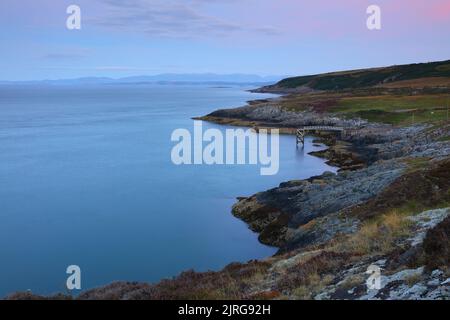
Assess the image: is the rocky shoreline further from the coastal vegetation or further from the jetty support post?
the jetty support post

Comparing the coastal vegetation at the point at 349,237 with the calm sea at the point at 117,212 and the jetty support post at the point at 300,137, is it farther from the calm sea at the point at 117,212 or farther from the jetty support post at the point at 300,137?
the jetty support post at the point at 300,137

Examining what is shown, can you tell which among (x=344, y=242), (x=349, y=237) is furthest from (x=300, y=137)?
(x=344, y=242)

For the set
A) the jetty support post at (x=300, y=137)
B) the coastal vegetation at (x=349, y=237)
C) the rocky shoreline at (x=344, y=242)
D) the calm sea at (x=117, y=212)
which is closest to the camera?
the rocky shoreline at (x=344, y=242)

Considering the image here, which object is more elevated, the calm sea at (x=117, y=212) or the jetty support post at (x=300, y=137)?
the jetty support post at (x=300, y=137)

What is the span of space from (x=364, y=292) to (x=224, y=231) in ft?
94.7

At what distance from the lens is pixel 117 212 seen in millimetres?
47281

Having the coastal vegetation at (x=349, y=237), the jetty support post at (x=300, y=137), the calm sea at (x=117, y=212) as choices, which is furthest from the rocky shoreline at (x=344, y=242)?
the jetty support post at (x=300, y=137)

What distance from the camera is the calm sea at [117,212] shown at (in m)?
34.7

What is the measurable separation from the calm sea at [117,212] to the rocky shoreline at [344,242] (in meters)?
4.53

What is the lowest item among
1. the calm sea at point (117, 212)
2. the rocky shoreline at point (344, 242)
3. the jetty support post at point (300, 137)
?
the calm sea at point (117, 212)

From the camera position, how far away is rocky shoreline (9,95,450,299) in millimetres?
13141

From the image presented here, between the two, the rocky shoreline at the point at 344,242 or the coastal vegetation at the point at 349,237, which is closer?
the rocky shoreline at the point at 344,242

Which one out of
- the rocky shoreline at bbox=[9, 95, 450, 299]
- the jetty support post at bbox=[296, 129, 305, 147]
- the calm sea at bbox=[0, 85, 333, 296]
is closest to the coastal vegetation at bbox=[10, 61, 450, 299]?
the rocky shoreline at bbox=[9, 95, 450, 299]
